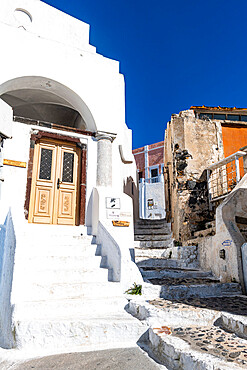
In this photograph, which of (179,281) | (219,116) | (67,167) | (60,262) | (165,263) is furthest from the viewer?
(219,116)

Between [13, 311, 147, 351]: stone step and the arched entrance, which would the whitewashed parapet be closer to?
the arched entrance

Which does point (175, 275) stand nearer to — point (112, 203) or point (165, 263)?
point (165, 263)

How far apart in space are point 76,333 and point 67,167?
4759 millimetres

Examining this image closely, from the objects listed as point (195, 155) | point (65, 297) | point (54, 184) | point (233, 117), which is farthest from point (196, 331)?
point (233, 117)

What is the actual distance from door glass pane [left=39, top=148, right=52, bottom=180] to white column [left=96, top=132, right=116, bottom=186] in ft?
4.15

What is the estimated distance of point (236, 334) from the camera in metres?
3.15

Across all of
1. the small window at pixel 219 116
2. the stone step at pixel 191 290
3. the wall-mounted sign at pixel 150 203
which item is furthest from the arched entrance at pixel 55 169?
the wall-mounted sign at pixel 150 203

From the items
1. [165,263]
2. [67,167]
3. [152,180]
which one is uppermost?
[152,180]

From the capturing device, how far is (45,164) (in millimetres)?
7191

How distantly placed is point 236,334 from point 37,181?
17.7ft

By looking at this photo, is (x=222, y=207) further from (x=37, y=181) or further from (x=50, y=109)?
(x=50, y=109)

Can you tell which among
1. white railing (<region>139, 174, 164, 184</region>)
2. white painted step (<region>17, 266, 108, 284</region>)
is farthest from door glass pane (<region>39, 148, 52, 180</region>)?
white railing (<region>139, 174, 164, 184</region>)

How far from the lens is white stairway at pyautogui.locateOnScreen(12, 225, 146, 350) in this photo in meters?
3.31

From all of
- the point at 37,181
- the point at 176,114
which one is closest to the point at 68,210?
the point at 37,181
